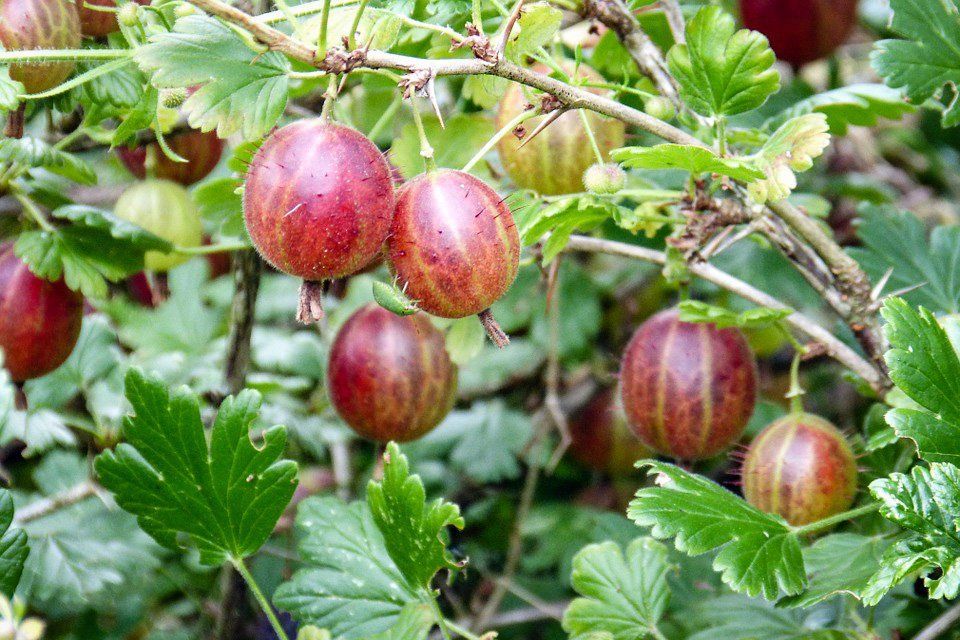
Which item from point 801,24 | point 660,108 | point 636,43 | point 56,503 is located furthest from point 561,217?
point 801,24

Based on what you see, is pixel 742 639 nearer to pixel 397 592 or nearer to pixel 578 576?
pixel 578 576

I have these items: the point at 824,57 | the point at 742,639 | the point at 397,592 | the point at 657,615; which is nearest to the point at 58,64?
the point at 397,592

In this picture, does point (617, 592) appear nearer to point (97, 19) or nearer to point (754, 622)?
point (754, 622)

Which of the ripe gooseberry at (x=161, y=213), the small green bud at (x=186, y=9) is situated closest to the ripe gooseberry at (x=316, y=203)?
the small green bud at (x=186, y=9)

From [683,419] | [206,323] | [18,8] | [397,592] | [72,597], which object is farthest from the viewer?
[206,323]

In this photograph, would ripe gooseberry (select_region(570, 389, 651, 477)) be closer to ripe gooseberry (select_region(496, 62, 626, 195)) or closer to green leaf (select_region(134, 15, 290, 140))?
ripe gooseberry (select_region(496, 62, 626, 195))

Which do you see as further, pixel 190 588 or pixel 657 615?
pixel 190 588

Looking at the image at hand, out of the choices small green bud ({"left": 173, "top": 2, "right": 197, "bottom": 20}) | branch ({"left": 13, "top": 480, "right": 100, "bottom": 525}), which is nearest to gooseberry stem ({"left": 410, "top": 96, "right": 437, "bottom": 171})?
small green bud ({"left": 173, "top": 2, "right": 197, "bottom": 20})
